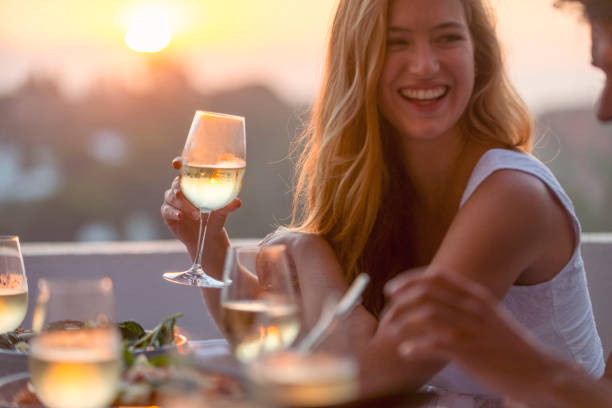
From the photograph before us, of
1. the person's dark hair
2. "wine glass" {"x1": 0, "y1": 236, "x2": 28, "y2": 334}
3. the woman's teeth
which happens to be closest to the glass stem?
"wine glass" {"x1": 0, "y1": 236, "x2": 28, "y2": 334}

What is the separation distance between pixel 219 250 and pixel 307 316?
1121mm

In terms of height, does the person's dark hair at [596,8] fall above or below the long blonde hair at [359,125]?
above

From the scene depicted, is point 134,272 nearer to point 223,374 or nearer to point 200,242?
point 200,242

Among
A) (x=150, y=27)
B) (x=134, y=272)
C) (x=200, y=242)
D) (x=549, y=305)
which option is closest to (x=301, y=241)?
(x=200, y=242)

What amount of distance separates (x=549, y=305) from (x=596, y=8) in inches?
25.2

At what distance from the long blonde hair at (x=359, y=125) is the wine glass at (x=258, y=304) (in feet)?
3.11

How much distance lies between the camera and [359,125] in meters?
1.98

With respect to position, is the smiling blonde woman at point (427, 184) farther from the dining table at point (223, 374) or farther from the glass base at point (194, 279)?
the dining table at point (223, 374)

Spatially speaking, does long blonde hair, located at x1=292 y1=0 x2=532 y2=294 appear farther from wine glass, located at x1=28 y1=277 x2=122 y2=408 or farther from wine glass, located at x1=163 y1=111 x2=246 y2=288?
wine glass, located at x1=28 y1=277 x2=122 y2=408

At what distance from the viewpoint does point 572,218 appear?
1.52 m

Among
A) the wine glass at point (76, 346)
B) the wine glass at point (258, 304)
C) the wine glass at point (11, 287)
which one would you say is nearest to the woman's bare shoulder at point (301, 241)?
the wine glass at point (11, 287)

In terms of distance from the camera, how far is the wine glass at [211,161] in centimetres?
163

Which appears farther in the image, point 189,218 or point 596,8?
point 189,218

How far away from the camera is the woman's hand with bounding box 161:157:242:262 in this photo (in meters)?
1.88
